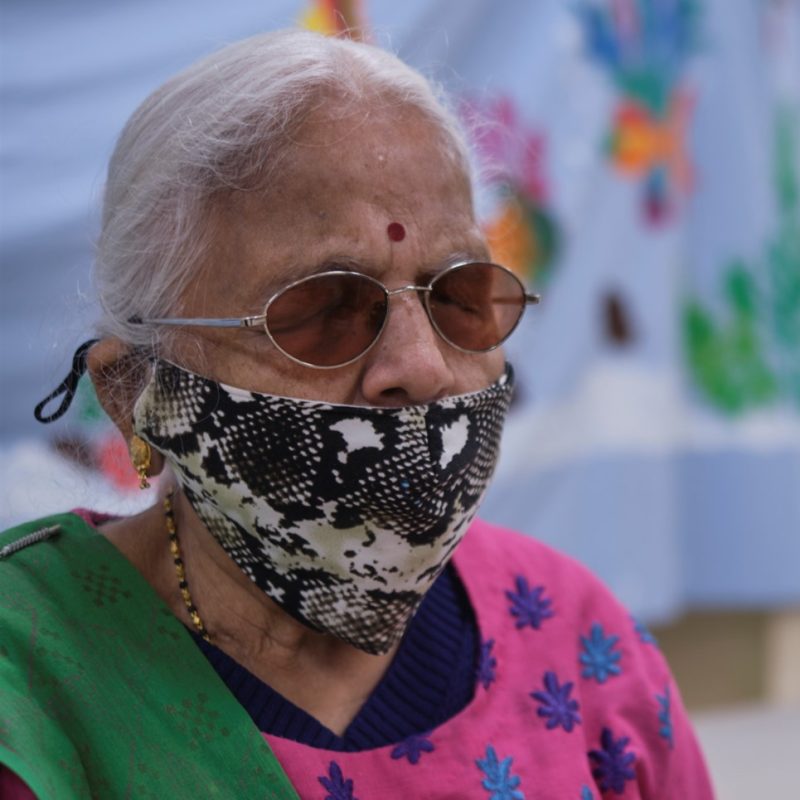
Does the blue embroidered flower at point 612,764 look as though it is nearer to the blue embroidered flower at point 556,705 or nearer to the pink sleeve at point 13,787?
the blue embroidered flower at point 556,705

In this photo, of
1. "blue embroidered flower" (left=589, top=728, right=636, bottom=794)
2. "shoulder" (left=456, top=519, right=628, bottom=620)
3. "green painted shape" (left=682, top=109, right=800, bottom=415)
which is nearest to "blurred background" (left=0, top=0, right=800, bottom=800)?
"green painted shape" (left=682, top=109, right=800, bottom=415)

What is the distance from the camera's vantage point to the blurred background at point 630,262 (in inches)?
103

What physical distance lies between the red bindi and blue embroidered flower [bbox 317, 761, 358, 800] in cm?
66

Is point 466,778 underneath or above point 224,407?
underneath

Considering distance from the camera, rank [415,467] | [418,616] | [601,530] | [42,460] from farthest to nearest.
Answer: [601,530]
[42,460]
[418,616]
[415,467]

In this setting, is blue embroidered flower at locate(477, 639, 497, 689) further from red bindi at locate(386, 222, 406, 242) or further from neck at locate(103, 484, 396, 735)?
red bindi at locate(386, 222, 406, 242)

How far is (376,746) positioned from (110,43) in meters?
1.75

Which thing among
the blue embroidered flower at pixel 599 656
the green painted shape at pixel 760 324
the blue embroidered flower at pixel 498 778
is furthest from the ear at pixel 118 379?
the green painted shape at pixel 760 324

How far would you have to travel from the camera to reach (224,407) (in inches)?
58.1

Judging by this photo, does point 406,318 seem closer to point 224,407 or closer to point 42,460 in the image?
point 224,407

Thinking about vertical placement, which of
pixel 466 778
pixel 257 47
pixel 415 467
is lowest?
pixel 466 778

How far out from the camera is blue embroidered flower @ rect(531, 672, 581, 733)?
1693 mm

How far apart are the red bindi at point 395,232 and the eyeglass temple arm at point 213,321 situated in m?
0.20

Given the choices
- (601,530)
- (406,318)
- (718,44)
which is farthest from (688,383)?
(406,318)
